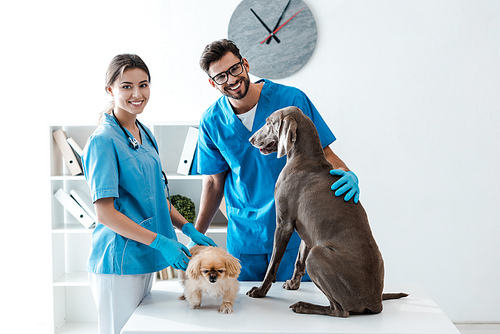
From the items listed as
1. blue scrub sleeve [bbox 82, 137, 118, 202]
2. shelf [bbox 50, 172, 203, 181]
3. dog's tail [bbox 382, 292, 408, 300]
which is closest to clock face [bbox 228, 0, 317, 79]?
shelf [bbox 50, 172, 203, 181]

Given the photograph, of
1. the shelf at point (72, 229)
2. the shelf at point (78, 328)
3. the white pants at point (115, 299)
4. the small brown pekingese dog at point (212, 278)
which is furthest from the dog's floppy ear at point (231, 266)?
the shelf at point (78, 328)

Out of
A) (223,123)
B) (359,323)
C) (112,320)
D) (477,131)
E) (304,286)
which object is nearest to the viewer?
(359,323)

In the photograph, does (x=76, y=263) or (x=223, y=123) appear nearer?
(x=223, y=123)

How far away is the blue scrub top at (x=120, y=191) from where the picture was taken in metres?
1.44

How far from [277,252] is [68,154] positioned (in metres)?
2.12

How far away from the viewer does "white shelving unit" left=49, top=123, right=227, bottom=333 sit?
3117 mm

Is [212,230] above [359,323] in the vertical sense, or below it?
below

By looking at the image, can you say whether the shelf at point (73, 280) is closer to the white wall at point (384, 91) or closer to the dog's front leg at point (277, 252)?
the white wall at point (384, 91)

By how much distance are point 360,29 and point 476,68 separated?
2.83 ft

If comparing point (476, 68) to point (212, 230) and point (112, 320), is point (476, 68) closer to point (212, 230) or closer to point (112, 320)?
point (212, 230)

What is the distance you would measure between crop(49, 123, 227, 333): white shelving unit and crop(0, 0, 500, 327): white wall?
140 mm

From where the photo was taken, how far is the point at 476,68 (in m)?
3.18

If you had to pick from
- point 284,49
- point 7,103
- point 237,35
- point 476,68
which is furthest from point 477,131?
point 7,103

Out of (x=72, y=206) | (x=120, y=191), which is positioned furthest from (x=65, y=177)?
(x=120, y=191)
